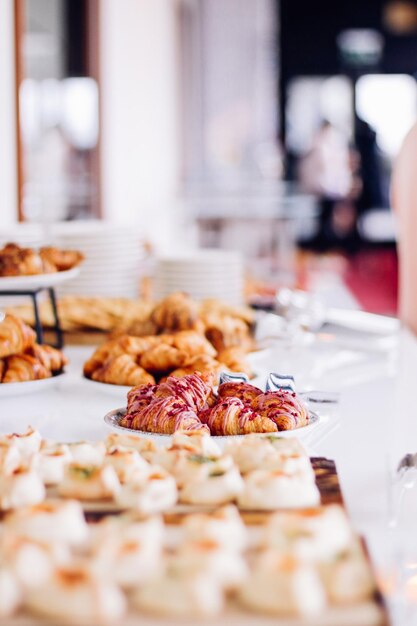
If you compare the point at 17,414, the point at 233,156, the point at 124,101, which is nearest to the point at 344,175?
the point at 233,156

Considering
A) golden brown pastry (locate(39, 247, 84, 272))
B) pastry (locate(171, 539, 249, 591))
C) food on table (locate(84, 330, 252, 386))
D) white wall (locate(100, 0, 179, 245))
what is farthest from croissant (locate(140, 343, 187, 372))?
white wall (locate(100, 0, 179, 245))

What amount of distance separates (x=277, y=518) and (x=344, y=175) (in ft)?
43.6

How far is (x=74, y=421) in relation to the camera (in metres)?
1.48

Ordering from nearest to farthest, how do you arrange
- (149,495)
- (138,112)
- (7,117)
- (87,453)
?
(149,495) → (87,453) → (7,117) → (138,112)

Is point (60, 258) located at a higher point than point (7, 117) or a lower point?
lower

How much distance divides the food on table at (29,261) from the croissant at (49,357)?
202mm

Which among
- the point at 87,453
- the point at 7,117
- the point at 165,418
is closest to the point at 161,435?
the point at 165,418

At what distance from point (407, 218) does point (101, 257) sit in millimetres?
816

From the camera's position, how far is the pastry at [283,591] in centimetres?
69

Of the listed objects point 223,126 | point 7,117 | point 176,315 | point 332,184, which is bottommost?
point 176,315

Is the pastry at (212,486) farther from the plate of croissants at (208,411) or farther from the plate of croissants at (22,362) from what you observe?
the plate of croissants at (22,362)

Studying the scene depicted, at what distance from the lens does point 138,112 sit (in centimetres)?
641

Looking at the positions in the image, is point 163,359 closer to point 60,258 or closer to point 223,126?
point 60,258

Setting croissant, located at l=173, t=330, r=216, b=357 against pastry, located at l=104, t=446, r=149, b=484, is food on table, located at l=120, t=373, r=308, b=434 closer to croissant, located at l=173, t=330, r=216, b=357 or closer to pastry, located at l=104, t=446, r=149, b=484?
pastry, located at l=104, t=446, r=149, b=484
